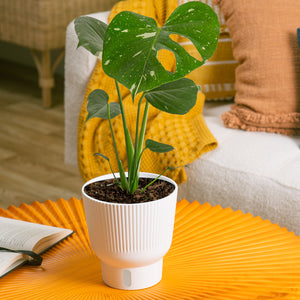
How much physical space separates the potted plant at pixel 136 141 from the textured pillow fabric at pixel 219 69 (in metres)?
0.74

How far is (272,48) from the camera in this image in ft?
4.08

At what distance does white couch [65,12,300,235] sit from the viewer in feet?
3.45

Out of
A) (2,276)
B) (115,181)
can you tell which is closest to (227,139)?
(115,181)

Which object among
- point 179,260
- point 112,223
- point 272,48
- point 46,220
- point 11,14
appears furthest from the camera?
point 11,14

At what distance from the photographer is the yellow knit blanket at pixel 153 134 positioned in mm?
1186

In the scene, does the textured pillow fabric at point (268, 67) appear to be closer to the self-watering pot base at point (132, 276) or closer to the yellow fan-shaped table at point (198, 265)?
the yellow fan-shaped table at point (198, 265)

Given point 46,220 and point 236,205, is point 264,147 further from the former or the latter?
point 46,220

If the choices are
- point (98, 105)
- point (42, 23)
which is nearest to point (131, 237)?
point (98, 105)

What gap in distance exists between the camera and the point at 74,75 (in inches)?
55.1

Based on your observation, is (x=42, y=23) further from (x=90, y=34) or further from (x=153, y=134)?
(x=90, y=34)

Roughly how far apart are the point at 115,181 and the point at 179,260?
0.17 meters

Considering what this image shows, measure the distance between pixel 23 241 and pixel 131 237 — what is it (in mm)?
216

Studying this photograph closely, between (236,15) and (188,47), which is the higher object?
(236,15)

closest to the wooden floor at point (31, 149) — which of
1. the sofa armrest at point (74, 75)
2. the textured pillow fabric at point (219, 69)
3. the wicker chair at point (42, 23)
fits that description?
the wicker chair at point (42, 23)
